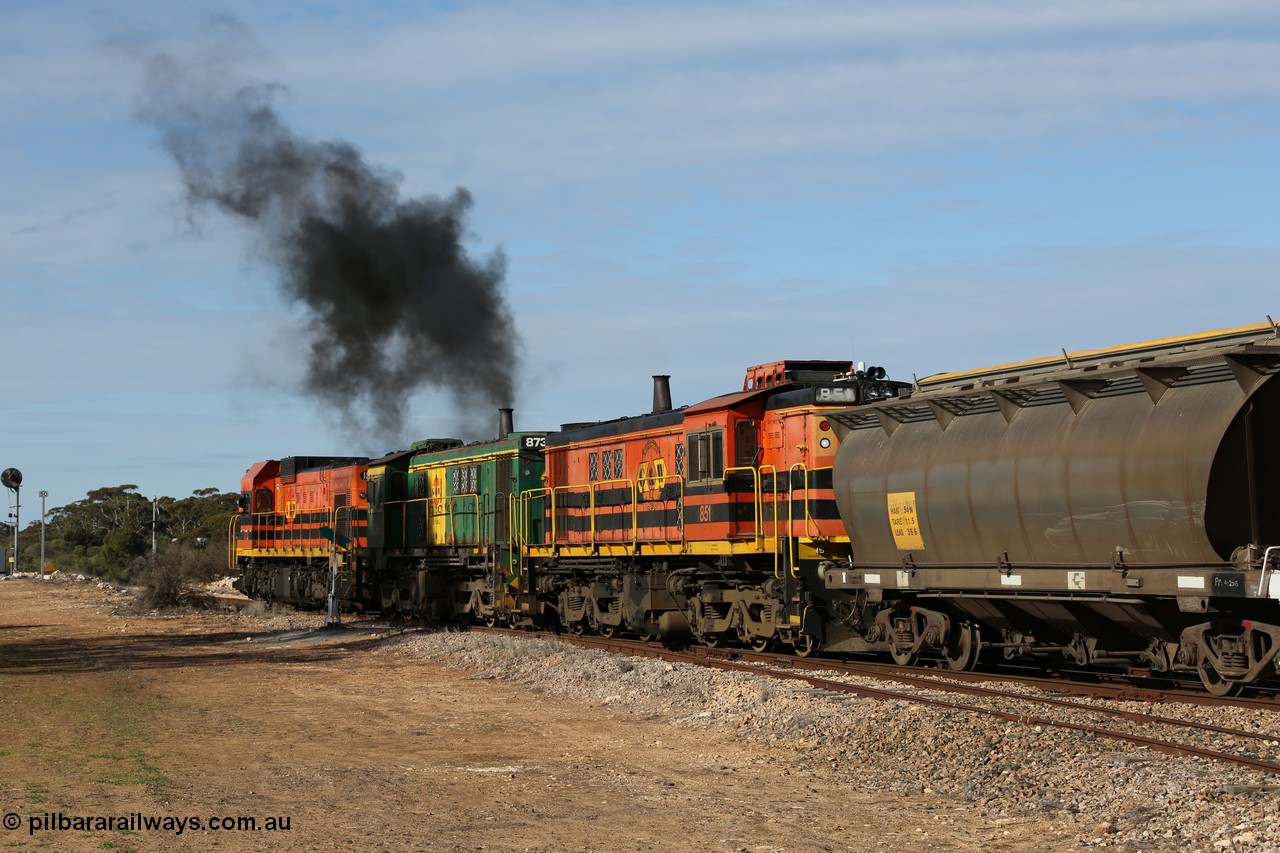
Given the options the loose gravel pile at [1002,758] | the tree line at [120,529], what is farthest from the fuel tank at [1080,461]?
the tree line at [120,529]

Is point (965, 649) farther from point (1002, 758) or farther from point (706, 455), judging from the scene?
point (1002, 758)

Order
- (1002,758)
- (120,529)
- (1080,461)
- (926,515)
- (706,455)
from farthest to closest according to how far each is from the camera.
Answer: (120,529) < (706,455) < (926,515) < (1080,461) < (1002,758)

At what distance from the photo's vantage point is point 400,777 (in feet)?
42.3

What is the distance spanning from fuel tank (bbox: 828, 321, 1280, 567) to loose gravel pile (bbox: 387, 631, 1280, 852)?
1999mm

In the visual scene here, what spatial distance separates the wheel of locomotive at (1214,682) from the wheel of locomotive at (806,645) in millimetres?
6649

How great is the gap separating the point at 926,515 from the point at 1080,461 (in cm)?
289

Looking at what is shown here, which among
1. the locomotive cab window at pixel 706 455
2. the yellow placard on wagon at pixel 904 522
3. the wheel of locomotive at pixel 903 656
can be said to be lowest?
the wheel of locomotive at pixel 903 656

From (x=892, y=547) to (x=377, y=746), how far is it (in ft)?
24.8

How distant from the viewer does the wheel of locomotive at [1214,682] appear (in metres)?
14.9

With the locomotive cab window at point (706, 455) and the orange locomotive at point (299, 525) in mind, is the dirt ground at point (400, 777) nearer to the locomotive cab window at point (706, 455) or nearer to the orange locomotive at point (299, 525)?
the locomotive cab window at point (706, 455)

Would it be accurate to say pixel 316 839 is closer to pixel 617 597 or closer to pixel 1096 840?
pixel 1096 840

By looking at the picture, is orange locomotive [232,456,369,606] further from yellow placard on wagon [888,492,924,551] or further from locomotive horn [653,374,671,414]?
yellow placard on wagon [888,492,924,551]

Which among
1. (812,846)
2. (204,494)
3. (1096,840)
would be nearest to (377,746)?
(812,846)

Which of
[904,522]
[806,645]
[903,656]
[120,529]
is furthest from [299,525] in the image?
[120,529]
